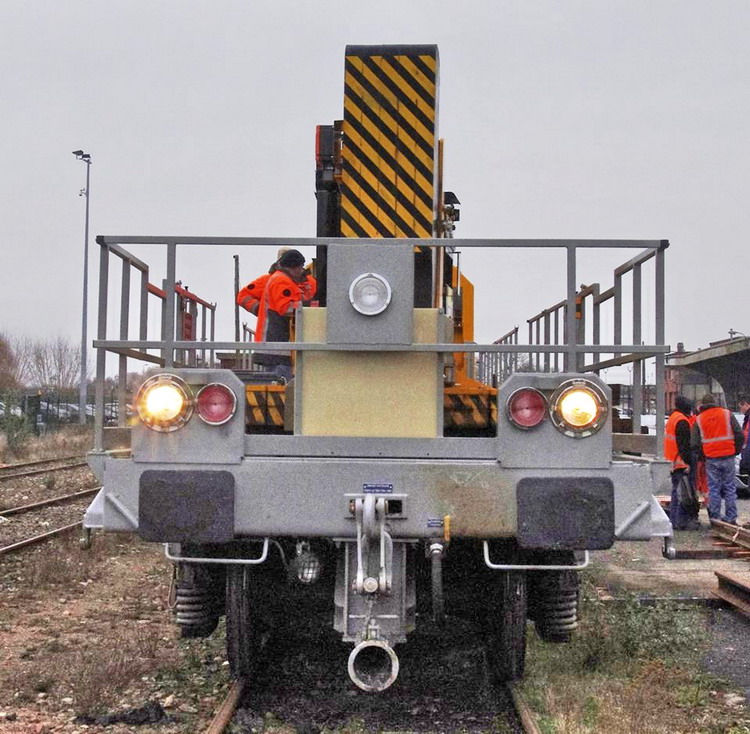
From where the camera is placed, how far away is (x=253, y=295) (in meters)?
6.15

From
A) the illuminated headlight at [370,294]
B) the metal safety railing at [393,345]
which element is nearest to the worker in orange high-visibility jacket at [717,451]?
the metal safety railing at [393,345]

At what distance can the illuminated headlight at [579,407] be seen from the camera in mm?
4570

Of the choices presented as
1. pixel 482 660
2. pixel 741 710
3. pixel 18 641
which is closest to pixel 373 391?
pixel 482 660

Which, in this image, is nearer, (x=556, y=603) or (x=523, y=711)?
(x=523, y=711)

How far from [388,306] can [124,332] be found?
1.31m

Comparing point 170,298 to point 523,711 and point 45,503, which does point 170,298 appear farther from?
point 45,503

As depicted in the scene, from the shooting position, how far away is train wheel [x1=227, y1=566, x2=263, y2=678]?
5.02m

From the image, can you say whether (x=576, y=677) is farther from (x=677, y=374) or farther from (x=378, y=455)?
(x=677, y=374)

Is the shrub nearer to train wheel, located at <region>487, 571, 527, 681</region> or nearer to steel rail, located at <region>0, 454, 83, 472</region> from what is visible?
steel rail, located at <region>0, 454, 83, 472</region>

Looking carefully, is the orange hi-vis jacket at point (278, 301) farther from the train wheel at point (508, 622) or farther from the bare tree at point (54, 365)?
the bare tree at point (54, 365)

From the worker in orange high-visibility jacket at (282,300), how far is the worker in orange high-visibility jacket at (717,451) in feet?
26.0

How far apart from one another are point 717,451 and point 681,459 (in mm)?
575

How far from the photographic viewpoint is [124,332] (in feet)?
16.4

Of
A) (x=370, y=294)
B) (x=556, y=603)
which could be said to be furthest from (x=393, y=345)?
(x=556, y=603)
